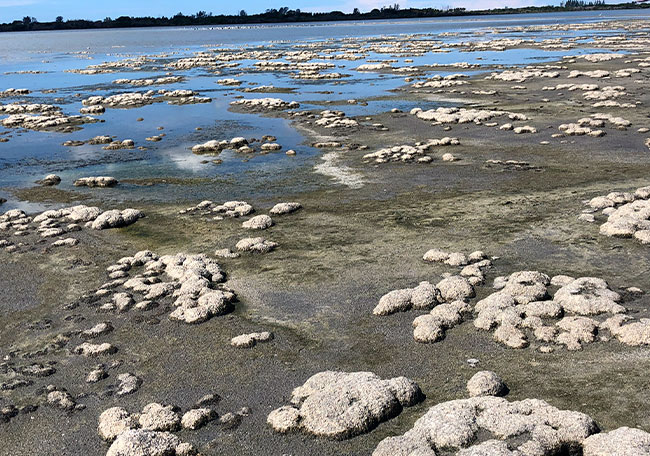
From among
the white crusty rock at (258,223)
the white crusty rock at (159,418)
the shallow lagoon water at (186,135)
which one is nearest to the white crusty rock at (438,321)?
the white crusty rock at (159,418)

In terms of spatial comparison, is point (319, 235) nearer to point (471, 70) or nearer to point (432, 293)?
point (432, 293)

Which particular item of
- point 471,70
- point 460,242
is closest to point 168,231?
point 460,242

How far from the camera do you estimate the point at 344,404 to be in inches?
331

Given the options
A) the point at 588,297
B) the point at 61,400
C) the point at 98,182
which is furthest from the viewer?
the point at 98,182

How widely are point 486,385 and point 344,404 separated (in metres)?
2.05

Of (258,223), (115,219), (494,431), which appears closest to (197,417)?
(494,431)

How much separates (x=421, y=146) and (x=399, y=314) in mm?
14350

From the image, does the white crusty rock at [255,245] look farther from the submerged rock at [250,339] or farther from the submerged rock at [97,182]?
the submerged rock at [97,182]

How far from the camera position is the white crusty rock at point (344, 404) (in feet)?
26.6

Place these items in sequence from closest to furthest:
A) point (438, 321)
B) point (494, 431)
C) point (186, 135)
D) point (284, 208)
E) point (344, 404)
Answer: point (494, 431) < point (344, 404) < point (438, 321) < point (284, 208) < point (186, 135)

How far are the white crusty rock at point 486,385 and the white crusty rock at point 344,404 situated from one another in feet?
2.54

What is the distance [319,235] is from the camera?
15531 millimetres

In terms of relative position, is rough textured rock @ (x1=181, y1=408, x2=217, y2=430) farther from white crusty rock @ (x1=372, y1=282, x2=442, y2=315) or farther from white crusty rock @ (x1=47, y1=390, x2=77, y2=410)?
white crusty rock @ (x1=372, y1=282, x2=442, y2=315)

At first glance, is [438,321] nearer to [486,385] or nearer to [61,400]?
[486,385]
